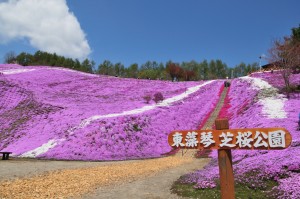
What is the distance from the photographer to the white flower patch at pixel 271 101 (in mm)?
32987

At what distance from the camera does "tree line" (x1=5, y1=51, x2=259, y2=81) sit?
135325mm

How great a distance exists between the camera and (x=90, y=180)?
19.5 metres

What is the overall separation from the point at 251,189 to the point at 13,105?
40271 millimetres

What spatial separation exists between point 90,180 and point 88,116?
21.4m

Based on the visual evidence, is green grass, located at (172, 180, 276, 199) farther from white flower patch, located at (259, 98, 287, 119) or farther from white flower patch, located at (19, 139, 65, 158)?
white flower patch, located at (19, 139, 65, 158)

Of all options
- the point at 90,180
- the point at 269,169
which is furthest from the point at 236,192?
the point at 90,180

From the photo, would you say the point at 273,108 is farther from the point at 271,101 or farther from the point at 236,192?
the point at 236,192

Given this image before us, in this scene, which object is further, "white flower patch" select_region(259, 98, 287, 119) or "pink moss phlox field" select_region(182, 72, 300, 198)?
"white flower patch" select_region(259, 98, 287, 119)

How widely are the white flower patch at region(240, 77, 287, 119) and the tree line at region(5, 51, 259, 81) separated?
74285 mm

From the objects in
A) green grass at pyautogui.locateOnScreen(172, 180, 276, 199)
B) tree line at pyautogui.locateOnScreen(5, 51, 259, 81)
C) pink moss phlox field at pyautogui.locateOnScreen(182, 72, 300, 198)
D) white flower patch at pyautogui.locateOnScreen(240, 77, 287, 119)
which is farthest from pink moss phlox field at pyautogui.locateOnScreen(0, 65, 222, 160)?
tree line at pyautogui.locateOnScreen(5, 51, 259, 81)

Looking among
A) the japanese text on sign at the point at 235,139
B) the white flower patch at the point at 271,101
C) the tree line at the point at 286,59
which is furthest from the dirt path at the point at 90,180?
the tree line at the point at 286,59

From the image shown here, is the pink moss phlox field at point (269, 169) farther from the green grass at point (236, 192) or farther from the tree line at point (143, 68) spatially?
the tree line at point (143, 68)

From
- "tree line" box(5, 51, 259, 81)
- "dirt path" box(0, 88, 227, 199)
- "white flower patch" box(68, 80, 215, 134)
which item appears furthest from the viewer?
"tree line" box(5, 51, 259, 81)

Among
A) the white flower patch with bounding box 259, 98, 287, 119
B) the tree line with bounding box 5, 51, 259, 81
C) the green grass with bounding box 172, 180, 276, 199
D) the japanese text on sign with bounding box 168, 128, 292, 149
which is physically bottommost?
the green grass with bounding box 172, 180, 276, 199
